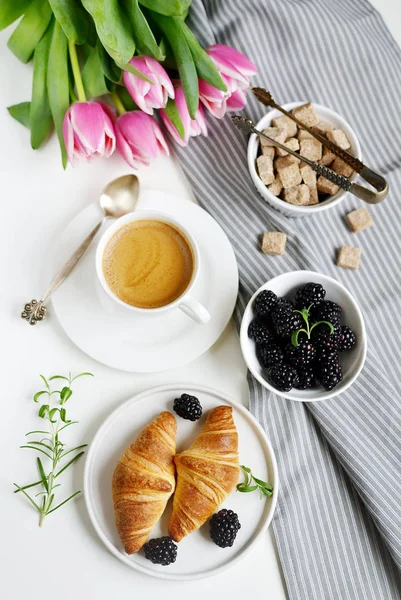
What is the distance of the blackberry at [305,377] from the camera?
128cm

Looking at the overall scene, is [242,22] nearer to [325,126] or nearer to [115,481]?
[325,126]

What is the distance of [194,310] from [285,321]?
0.17 metres

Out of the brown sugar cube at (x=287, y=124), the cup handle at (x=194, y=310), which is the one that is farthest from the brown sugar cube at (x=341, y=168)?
the cup handle at (x=194, y=310)

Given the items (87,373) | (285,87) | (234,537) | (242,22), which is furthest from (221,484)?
(242,22)

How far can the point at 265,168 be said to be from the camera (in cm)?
141

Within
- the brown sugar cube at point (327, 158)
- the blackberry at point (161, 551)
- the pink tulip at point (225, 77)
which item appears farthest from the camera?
the brown sugar cube at point (327, 158)

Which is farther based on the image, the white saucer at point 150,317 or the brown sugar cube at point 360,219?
the brown sugar cube at point 360,219

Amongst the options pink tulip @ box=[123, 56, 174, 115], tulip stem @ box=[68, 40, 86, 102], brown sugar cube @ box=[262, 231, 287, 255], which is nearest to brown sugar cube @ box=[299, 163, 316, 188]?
brown sugar cube @ box=[262, 231, 287, 255]

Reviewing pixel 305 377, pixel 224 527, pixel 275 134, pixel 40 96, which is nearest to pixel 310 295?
pixel 305 377

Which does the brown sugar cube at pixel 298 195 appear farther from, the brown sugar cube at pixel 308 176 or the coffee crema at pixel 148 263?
the coffee crema at pixel 148 263

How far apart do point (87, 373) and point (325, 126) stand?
2.39 feet

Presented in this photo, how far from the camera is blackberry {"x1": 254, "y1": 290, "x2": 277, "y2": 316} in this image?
4.27 feet

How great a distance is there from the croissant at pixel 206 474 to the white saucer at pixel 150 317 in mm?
155

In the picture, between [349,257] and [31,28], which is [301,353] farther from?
[31,28]
